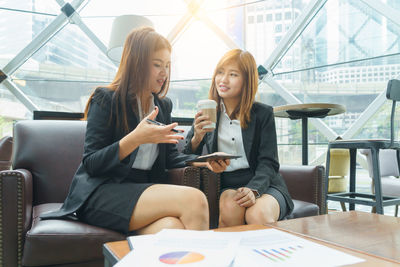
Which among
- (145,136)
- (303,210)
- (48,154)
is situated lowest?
(303,210)

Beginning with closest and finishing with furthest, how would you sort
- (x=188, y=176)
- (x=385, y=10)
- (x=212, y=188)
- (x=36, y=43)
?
(x=188, y=176) → (x=212, y=188) → (x=385, y=10) → (x=36, y=43)

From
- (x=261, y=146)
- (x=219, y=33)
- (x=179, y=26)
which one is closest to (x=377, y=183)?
(x=261, y=146)

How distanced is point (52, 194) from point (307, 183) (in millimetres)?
1580

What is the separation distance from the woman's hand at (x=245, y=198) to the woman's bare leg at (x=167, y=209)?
0.30 meters

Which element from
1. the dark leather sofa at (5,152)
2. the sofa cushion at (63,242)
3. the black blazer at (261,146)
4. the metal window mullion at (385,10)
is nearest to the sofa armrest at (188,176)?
the black blazer at (261,146)

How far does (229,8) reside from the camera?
5371 millimetres

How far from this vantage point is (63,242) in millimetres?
Result: 1197

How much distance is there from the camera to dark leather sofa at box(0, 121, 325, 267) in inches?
47.6

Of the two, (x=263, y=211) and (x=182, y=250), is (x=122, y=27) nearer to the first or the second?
(x=263, y=211)

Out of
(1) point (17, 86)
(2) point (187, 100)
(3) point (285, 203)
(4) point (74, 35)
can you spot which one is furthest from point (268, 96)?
(1) point (17, 86)

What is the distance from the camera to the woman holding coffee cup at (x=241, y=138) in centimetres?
161

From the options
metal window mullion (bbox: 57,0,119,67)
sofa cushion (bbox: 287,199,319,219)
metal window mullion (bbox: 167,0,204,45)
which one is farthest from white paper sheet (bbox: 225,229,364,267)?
metal window mullion (bbox: 57,0,119,67)

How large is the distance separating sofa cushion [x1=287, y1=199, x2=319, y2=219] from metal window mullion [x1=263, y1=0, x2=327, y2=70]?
357 cm

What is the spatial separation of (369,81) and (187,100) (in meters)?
2.90
